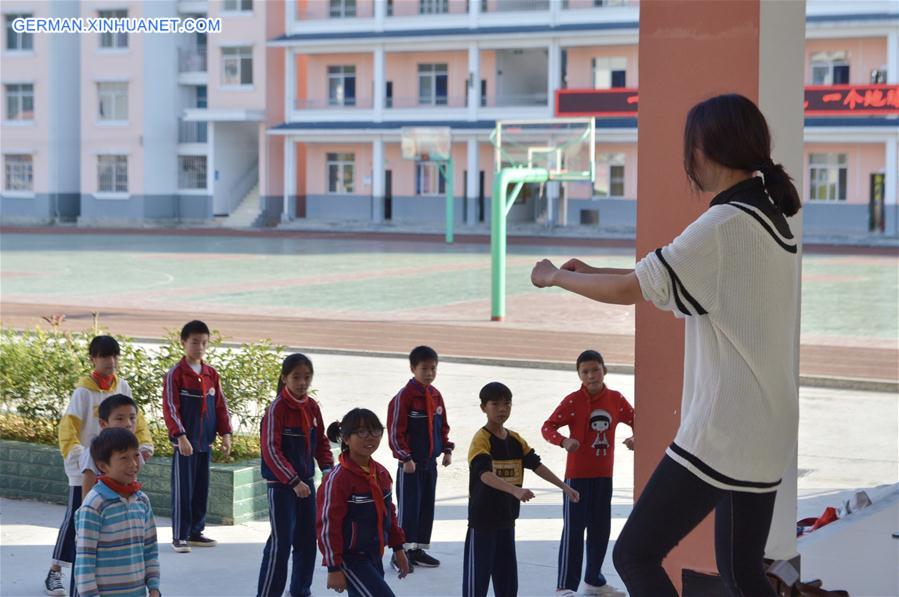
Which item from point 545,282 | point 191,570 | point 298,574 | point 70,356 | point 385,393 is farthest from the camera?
point 385,393

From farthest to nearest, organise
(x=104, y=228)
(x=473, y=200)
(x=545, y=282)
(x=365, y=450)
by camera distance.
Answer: (x=104, y=228), (x=473, y=200), (x=365, y=450), (x=545, y=282)

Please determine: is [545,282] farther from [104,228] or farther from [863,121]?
[104,228]

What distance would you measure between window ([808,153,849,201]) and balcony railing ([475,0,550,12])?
13590mm

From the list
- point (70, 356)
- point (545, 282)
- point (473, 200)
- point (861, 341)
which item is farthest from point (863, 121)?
point (545, 282)

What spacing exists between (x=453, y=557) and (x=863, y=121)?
1681 inches

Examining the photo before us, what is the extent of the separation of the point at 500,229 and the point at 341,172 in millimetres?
36870

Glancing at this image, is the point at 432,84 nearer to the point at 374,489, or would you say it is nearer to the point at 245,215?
the point at 245,215

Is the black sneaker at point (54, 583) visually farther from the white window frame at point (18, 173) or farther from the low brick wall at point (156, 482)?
the white window frame at point (18, 173)

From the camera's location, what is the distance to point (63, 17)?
61094mm

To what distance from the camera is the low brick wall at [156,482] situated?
26.6ft

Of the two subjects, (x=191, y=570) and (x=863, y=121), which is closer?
(x=191, y=570)

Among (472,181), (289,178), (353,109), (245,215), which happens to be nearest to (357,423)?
(472,181)

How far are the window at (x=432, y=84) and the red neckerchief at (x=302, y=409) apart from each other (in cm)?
4965

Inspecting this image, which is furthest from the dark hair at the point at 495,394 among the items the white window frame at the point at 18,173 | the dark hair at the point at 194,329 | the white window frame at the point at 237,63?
the white window frame at the point at 18,173
